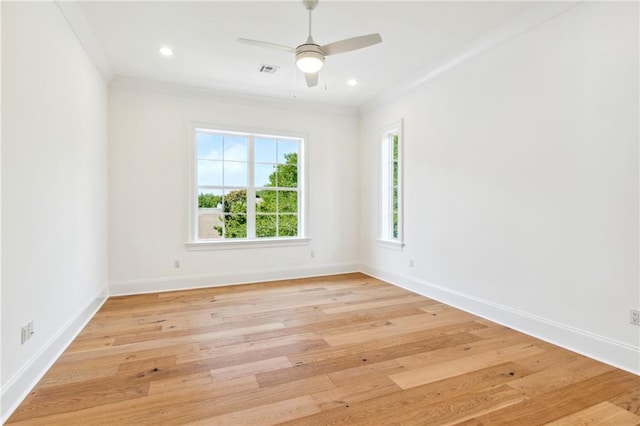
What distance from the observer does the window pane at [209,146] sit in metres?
4.95

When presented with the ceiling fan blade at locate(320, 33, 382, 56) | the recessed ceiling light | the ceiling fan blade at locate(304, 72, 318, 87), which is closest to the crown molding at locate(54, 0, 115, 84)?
the recessed ceiling light

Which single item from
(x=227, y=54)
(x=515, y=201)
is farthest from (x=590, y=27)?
(x=227, y=54)

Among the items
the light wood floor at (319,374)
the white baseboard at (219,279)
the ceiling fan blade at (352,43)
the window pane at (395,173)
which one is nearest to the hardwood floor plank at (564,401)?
the light wood floor at (319,374)

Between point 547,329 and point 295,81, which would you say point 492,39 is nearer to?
point 295,81

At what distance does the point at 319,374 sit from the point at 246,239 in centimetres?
313

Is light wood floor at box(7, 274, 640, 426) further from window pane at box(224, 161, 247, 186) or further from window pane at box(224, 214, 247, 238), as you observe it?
window pane at box(224, 161, 247, 186)

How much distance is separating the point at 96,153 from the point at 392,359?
3.79 meters

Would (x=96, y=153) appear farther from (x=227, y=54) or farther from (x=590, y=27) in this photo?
(x=590, y=27)

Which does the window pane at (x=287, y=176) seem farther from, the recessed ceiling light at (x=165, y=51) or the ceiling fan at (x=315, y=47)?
the ceiling fan at (x=315, y=47)

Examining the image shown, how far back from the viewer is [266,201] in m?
5.35

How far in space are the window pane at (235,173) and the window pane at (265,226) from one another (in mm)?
A: 618

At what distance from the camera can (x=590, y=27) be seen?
8.53 feet

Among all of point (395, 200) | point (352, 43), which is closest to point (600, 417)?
point (352, 43)

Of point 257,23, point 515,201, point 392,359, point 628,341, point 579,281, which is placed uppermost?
point 257,23
